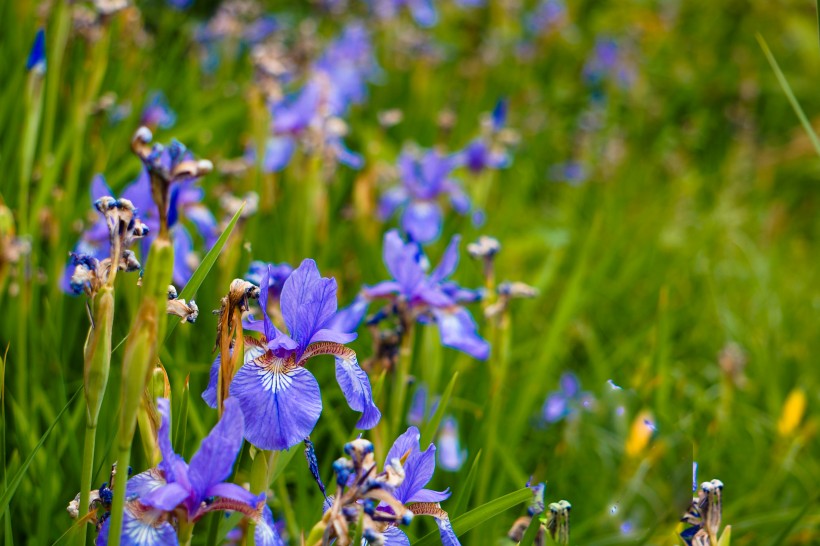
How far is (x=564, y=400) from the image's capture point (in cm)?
197

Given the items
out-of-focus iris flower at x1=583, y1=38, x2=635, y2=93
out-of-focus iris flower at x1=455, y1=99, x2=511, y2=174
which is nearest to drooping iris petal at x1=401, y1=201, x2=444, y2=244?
out-of-focus iris flower at x1=455, y1=99, x2=511, y2=174

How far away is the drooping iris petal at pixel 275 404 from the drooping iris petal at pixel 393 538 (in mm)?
129

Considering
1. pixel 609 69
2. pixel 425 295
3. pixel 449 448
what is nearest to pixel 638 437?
pixel 449 448

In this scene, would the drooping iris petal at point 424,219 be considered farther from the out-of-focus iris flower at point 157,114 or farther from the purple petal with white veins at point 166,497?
the purple petal with white veins at point 166,497

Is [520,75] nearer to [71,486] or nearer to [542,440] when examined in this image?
[542,440]

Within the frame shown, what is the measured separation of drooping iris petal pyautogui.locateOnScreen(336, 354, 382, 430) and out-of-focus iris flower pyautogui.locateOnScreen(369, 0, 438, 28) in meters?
2.82

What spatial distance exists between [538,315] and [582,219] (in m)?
0.80

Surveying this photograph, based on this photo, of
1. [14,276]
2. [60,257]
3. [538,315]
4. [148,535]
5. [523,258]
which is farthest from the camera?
[523,258]

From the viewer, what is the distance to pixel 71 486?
1.22 meters

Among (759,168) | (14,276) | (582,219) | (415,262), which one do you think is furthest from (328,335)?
(759,168)

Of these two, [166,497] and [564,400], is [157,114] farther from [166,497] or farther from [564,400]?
[166,497]

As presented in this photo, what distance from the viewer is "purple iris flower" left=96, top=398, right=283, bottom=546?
2.53 feet

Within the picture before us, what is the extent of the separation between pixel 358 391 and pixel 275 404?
0.34 ft

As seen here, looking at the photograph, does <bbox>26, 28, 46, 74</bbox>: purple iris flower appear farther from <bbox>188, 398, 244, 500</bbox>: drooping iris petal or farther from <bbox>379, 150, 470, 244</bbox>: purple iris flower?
<bbox>188, 398, 244, 500</bbox>: drooping iris petal
